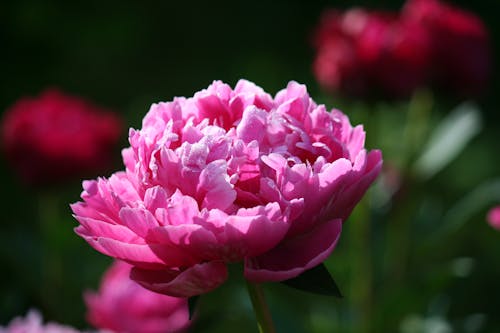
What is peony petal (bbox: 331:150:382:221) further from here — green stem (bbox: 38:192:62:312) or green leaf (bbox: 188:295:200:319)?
green stem (bbox: 38:192:62:312)

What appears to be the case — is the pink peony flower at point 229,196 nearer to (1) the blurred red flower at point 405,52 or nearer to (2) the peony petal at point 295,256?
(2) the peony petal at point 295,256

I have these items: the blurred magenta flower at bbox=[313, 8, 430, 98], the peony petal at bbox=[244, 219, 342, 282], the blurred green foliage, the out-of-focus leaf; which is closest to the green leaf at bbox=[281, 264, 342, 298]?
the peony petal at bbox=[244, 219, 342, 282]

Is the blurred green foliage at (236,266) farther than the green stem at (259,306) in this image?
Yes

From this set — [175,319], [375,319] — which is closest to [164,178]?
[175,319]

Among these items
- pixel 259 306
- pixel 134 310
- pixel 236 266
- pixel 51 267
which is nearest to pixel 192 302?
pixel 259 306

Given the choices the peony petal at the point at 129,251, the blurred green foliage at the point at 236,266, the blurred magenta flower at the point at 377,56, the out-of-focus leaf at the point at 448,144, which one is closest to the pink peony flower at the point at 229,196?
the peony petal at the point at 129,251

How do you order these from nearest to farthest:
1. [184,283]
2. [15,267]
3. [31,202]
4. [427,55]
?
[184,283] → [427,55] → [15,267] → [31,202]

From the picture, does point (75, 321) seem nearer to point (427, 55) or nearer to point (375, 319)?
point (375, 319)
